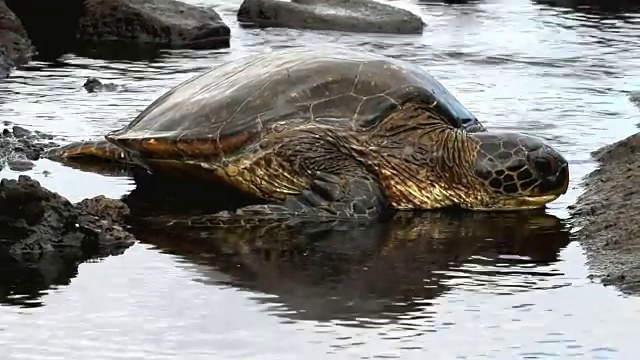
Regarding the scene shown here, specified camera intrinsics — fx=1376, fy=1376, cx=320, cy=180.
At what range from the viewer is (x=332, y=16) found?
16.0 m

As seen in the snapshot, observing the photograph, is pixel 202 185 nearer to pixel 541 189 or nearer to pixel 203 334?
pixel 541 189

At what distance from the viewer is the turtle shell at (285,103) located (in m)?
7.16

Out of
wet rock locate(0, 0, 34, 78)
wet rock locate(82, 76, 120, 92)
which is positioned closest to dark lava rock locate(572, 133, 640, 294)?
wet rock locate(82, 76, 120, 92)

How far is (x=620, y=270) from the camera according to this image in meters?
5.82

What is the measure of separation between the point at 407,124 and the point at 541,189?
2.56 feet

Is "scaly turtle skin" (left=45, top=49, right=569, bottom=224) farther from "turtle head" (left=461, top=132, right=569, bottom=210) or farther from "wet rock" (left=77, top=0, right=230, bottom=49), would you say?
"wet rock" (left=77, top=0, right=230, bottom=49)

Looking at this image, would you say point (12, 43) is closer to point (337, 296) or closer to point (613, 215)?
point (613, 215)

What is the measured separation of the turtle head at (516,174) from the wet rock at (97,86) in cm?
426

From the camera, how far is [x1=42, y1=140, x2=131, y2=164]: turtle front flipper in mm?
8094

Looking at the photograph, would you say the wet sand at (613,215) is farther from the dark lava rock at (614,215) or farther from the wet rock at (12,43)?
the wet rock at (12,43)

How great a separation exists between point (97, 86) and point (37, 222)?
4775mm

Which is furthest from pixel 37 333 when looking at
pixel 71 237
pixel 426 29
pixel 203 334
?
pixel 426 29

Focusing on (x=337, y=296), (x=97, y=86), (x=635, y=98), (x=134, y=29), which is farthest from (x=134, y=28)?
(x=337, y=296)

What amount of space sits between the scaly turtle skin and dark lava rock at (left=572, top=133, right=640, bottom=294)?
0.27 meters
